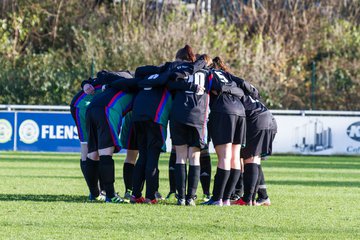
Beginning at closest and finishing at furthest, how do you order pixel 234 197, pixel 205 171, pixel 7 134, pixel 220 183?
1. pixel 220 183
2. pixel 234 197
3. pixel 205 171
4. pixel 7 134

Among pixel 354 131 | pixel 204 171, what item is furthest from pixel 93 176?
pixel 354 131

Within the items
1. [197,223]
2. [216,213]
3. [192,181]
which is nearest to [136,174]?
[192,181]

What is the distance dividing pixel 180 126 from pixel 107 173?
115 cm

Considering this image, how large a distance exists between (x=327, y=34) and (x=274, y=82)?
7.72 m

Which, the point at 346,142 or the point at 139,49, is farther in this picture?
the point at 139,49

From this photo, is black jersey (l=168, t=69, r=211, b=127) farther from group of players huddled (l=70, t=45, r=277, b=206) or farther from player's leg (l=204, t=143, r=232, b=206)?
player's leg (l=204, t=143, r=232, b=206)

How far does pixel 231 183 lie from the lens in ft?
45.2

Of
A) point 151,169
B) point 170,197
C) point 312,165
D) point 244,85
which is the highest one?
point 244,85

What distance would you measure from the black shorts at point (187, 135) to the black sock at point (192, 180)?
31 centimetres

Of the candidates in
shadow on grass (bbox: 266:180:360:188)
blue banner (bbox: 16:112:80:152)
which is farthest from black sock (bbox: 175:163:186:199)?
blue banner (bbox: 16:112:80:152)

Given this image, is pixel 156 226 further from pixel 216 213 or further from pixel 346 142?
pixel 346 142

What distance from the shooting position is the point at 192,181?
13461 mm

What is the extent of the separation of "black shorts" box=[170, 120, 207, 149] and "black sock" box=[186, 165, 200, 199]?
31 centimetres

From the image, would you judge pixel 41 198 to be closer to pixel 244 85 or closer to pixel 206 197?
pixel 206 197
